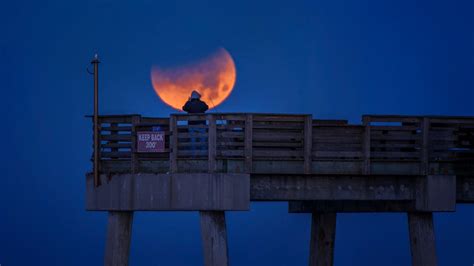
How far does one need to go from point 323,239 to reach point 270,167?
7.82 m

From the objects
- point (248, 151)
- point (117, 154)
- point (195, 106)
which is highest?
point (195, 106)

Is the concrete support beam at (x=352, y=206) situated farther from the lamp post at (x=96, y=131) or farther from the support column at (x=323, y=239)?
the lamp post at (x=96, y=131)

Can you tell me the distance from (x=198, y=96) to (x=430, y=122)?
20.3 feet

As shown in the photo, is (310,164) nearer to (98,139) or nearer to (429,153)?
(429,153)

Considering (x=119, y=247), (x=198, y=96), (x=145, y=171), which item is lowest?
(x=119, y=247)

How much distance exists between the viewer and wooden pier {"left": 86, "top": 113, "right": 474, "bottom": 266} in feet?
85.8

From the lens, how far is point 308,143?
2650 centimetres

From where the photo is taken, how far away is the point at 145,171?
1056 inches

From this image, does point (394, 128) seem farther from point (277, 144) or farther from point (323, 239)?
point (323, 239)

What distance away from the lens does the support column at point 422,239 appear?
28.2m

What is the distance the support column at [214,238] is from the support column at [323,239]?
7630 millimetres

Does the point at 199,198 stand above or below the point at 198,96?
below

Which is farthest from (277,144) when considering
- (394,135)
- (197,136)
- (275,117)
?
(394,135)

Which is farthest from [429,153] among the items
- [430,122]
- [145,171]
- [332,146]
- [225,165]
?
[145,171]
